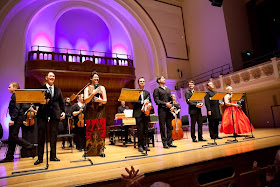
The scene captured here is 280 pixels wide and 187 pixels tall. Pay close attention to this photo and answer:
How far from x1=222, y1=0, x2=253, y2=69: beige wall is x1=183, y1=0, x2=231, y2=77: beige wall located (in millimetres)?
298

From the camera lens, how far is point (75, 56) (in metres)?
10.5

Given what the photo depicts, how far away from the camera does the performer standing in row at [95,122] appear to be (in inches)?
141

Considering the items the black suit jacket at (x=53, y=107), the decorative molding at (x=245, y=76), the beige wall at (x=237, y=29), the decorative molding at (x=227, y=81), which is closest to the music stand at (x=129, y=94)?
the black suit jacket at (x=53, y=107)

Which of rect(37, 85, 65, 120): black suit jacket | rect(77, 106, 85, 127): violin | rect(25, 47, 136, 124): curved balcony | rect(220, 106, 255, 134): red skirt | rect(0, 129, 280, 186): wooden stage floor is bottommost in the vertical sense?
rect(0, 129, 280, 186): wooden stage floor

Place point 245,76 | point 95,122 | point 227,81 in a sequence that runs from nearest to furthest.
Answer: point 95,122, point 245,76, point 227,81

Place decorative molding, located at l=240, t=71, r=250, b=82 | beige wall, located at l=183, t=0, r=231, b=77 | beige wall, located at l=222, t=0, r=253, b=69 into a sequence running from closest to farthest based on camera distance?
decorative molding, located at l=240, t=71, r=250, b=82
beige wall, located at l=222, t=0, r=253, b=69
beige wall, located at l=183, t=0, r=231, b=77

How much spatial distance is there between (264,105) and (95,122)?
30.5 feet

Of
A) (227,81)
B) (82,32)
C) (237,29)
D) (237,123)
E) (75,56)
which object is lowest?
(237,123)

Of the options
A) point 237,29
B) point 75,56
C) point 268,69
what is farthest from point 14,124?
point 237,29

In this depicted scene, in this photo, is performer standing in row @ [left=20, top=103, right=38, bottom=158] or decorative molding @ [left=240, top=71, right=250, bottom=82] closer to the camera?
performer standing in row @ [left=20, top=103, right=38, bottom=158]

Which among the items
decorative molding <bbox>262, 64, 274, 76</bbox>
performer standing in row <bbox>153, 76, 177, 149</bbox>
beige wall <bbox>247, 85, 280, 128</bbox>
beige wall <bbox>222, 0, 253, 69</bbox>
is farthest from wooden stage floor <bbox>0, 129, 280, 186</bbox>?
beige wall <bbox>222, 0, 253, 69</bbox>

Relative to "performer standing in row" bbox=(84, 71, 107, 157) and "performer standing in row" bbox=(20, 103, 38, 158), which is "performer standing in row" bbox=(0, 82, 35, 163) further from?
"performer standing in row" bbox=(84, 71, 107, 157)

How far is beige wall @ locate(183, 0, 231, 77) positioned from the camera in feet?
35.8

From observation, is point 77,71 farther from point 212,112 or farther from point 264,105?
point 264,105
